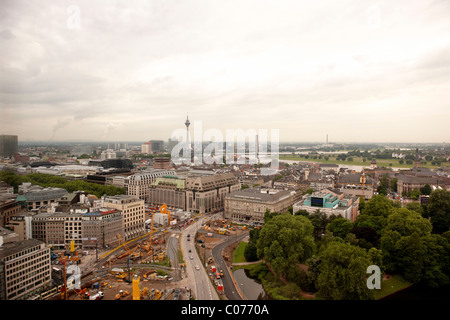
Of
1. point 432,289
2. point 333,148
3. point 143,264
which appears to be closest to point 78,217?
point 143,264

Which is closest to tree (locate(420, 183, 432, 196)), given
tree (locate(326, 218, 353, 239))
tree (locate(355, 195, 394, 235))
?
tree (locate(355, 195, 394, 235))

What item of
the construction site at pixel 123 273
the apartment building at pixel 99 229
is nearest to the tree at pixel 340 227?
the construction site at pixel 123 273

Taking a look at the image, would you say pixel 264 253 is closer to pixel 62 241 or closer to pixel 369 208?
pixel 369 208

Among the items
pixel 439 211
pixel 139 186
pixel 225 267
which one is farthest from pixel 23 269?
pixel 439 211

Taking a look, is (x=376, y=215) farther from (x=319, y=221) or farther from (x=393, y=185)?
(x=393, y=185)

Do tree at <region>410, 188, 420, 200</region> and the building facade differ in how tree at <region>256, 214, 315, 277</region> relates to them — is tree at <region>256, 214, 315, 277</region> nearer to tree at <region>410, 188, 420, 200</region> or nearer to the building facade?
the building facade

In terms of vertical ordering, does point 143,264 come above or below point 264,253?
below
